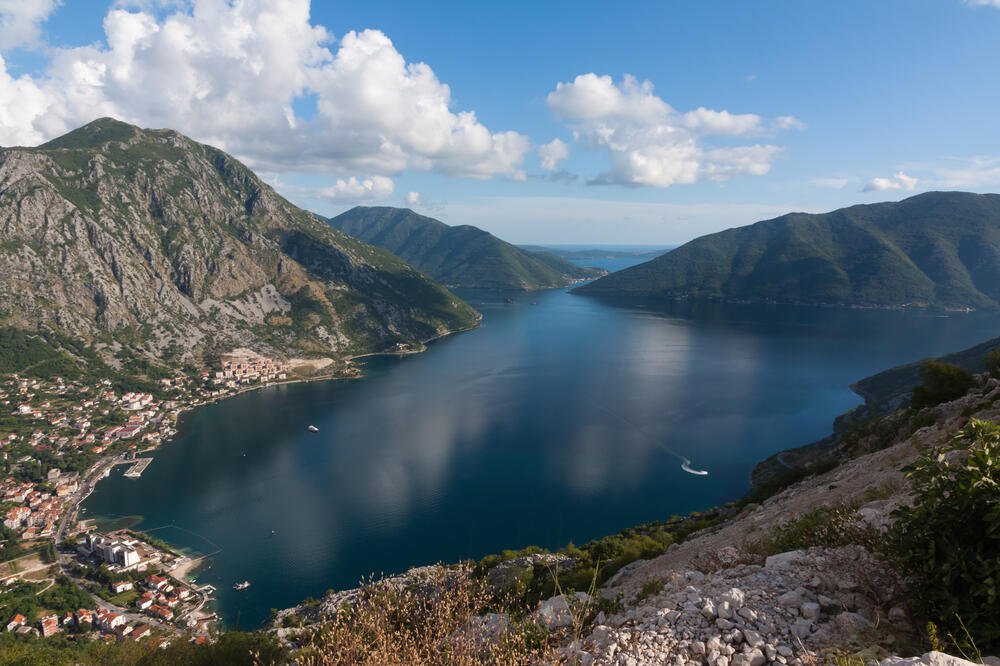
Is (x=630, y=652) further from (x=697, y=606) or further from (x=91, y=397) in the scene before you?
(x=91, y=397)

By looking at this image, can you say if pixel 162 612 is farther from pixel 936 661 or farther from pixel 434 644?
pixel 936 661

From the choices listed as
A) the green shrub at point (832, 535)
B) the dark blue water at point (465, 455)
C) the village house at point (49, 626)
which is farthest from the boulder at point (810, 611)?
the village house at point (49, 626)

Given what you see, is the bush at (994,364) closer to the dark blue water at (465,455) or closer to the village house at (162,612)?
the dark blue water at (465,455)

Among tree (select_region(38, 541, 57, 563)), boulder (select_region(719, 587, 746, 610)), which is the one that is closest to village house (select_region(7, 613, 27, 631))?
tree (select_region(38, 541, 57, 563))

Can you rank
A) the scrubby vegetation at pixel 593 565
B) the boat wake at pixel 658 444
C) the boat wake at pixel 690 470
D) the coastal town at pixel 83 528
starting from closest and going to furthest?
the scrubby vegetation at pixel 593 565 < the coastal town at pixel 83 528 < the boat wake at pixel 690 470 < the boat wake at pixel 658 444

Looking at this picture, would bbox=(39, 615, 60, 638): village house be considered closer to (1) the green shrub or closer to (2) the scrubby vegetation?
(2) the scrubby vegetation
